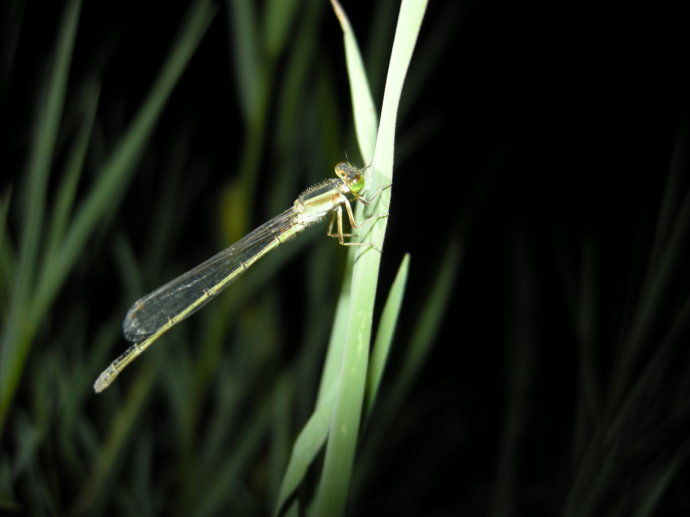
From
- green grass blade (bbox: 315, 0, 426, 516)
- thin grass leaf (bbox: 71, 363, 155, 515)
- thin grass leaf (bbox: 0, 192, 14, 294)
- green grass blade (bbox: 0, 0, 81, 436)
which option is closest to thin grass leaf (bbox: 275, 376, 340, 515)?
green grass blade (bbox: 315, 0, 426, 516)

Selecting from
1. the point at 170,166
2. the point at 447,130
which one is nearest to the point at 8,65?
the point at 170,166

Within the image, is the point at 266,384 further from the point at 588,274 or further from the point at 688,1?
the point at 688,1

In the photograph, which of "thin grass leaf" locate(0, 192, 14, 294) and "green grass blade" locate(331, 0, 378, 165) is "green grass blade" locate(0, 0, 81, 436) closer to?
"thin grass leaf" locate(0, 192, 14, 294)

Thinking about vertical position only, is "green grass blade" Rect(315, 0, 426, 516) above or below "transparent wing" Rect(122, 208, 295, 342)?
below

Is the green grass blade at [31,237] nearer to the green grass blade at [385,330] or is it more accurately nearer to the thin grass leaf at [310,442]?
the thin grass leaf at [310,442]

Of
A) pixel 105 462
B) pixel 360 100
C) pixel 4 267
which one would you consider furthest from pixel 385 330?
pixel 105 462

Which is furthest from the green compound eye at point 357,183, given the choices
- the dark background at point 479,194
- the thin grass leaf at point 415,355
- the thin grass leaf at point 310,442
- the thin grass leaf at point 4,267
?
the thin grass leaf at point 4,267

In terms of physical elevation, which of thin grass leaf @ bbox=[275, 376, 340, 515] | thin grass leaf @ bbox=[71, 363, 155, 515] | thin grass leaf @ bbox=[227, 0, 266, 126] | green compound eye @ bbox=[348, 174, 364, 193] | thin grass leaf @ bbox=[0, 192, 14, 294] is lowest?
thin grass leaf @ bbox=[275, 376, 340, 515]
